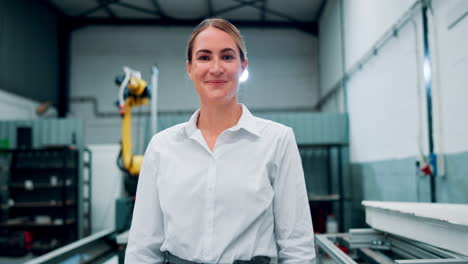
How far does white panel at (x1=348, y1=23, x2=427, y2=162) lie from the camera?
2.83 metres

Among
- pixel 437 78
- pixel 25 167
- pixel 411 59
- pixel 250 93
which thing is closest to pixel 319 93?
pixel 250 93

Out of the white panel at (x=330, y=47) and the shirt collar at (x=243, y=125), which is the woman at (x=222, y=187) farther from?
the white panel at (x=330, y=47)

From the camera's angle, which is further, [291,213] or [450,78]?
[450,78]

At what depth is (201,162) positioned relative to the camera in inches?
36.1

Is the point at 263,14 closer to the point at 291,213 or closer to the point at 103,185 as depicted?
the point at 103,185

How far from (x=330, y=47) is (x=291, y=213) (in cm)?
579

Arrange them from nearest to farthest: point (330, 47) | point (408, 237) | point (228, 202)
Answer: point (228, 202) < point (408, 237) < point (330, 47)

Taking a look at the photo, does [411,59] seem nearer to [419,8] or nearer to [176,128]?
[419,8]

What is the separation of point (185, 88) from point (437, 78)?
5588 mm

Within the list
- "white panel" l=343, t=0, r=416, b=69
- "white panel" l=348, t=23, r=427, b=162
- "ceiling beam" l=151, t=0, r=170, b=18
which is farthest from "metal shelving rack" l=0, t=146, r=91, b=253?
"white panel" l=343, t=0, r=416, b=69

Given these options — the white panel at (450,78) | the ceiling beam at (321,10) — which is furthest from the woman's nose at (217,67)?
the ceiling beam at (321,10)

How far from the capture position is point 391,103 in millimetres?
3414

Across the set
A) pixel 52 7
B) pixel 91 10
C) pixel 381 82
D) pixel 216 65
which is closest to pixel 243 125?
pixel 216 65

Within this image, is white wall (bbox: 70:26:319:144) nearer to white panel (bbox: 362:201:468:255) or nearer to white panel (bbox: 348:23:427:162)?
white panel (bbox: 348:23:427:162)
